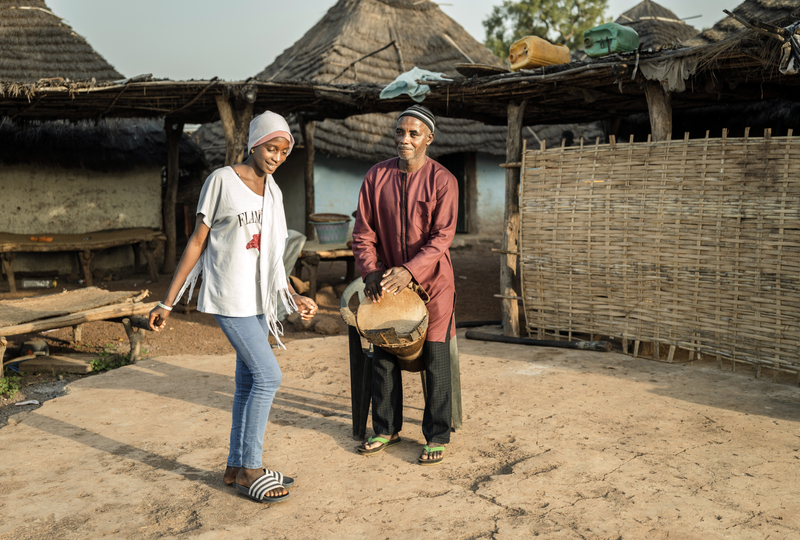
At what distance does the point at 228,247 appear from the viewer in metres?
2.82

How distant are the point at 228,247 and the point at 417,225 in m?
1.05

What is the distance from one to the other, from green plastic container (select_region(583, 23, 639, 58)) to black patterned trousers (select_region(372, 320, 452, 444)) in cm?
402

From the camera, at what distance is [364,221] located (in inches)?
138

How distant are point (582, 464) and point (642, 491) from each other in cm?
38

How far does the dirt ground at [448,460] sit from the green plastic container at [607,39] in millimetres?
3037

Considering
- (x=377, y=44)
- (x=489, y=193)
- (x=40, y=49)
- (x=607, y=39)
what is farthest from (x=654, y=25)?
(x=40, y=49)

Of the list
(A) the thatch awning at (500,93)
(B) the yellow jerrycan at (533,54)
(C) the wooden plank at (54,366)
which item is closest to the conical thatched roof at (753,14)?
(A) the thatch awning at (500,93)

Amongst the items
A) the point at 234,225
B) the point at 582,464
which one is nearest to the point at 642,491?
the point at 582,464

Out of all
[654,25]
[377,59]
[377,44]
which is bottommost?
[377,59]

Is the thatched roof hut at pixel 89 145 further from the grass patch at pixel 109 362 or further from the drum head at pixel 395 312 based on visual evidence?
the drum head at pixel 395 312

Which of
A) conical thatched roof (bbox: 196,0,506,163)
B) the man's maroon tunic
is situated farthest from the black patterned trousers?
conical thatched roof (bbox: 196,0,506,163)

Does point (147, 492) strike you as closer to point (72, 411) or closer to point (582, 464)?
point (72, 411)

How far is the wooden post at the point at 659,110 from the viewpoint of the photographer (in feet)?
19.4

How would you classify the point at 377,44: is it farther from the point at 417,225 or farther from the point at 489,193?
the point at 417,225
